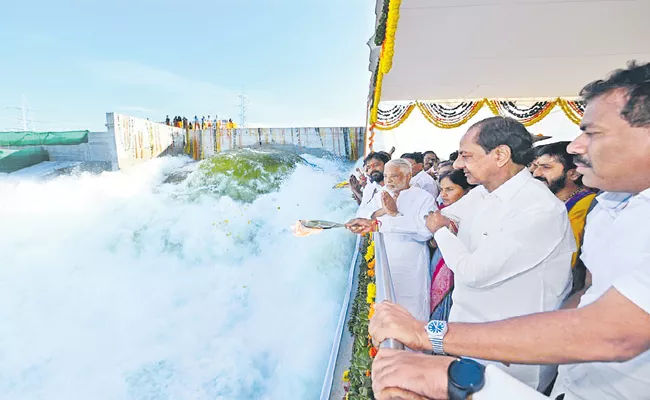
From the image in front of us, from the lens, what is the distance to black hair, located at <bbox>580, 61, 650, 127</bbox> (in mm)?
688

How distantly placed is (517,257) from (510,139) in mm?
460

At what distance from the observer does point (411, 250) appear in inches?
98.4

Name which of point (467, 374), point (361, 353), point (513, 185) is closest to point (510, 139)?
point (513, 185)

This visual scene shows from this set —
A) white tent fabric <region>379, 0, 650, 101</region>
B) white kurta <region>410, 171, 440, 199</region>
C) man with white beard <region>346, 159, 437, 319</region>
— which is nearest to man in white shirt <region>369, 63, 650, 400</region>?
man with white beard <region>346, 159, 437, 319</region>

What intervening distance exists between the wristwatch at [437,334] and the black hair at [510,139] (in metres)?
0.80

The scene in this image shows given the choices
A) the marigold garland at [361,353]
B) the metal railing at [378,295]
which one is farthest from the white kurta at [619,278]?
the marigold garland at [361,353]

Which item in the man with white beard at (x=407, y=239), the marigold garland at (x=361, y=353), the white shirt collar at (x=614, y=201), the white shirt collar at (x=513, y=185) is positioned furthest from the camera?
the man with white beard at (x=407, y=239)

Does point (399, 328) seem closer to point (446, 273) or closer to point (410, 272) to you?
point (446, 273)

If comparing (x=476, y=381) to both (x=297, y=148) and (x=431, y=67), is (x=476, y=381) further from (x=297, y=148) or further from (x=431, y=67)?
(x=297, y=148)

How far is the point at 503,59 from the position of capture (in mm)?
4914

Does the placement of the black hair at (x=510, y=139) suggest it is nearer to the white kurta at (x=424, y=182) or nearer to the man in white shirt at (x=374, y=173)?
the white kurta at (x=424, y=182)

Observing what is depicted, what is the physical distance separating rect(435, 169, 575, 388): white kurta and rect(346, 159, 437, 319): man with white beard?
108cm

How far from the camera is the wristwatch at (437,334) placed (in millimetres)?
690

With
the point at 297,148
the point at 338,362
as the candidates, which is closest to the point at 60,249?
the point at 338,362
